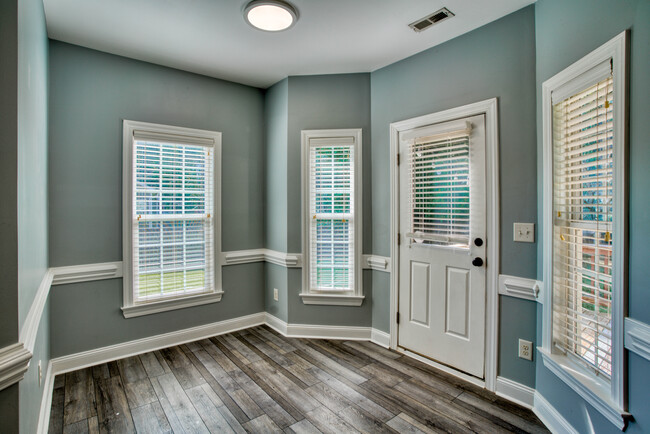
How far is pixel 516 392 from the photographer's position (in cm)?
225

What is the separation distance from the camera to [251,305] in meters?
3.70

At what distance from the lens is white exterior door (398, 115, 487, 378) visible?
8.12 feet

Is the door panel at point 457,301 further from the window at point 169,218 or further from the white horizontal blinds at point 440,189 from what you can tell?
the window at point 169,218

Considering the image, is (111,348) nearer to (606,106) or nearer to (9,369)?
(9,369)

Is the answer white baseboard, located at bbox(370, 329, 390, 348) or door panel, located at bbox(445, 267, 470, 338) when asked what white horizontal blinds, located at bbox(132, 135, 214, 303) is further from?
door panel, located at bbox(445, 267, 470, 338)

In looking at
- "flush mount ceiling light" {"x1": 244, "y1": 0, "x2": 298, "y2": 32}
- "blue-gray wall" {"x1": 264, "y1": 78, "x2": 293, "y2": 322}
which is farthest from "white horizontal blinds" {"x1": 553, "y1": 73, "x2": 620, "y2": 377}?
"blue-gray wall" {"x1": 264, "y1": 78, "x2": 293, "y2": 322}

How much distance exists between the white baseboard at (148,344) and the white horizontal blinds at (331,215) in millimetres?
935

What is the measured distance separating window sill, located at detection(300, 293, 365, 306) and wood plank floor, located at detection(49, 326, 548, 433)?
0.43m

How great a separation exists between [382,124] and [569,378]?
2.31 metres

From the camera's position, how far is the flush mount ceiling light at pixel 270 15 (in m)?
2.15

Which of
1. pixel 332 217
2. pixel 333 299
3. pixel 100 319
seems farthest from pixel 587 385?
pixel 100 319

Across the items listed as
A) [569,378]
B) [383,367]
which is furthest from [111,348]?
[569,378]

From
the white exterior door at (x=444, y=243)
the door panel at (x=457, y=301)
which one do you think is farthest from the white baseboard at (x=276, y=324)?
the door panel at (x=457, y=301)

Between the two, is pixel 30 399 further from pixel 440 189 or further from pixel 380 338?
pixel 440 189
